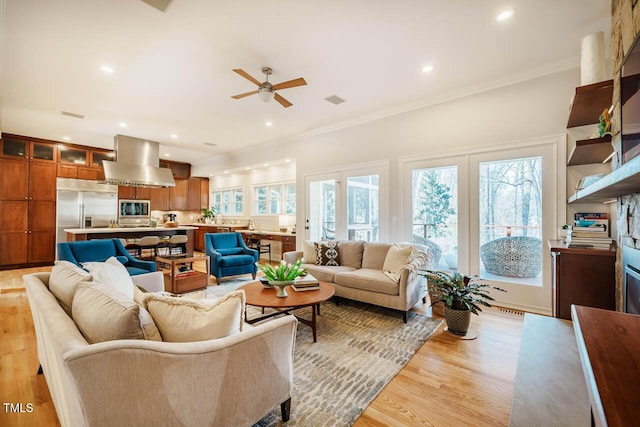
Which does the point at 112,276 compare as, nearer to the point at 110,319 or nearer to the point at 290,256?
the point at 110,319

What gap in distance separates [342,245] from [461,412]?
8.58 feet

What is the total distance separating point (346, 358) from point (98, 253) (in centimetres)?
370

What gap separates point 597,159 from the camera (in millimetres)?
2756

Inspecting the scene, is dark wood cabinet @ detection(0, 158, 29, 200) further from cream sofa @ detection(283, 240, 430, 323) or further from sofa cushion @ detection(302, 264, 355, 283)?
sofa cushion @ detection(302, 264, 355, 283)

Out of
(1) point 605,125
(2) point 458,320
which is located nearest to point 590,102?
(1) point 605,125

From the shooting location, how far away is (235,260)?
4.71m

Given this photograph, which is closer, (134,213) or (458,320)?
(458,320)

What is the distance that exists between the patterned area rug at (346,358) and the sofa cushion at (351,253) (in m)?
0.67

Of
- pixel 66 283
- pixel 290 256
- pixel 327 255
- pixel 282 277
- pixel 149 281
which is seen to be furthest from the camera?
pixel 290 256

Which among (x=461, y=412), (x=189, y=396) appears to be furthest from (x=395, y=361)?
(x=189, y=396)

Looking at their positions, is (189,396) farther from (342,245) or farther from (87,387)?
(342,245)

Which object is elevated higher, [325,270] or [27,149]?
[27,149]

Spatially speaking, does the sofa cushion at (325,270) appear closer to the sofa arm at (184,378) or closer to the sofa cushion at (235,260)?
the sofa cushion at (235,260)

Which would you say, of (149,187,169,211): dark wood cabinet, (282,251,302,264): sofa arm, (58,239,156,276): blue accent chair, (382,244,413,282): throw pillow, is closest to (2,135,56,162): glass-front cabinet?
(149,187,169,211): dark wood cabinet
